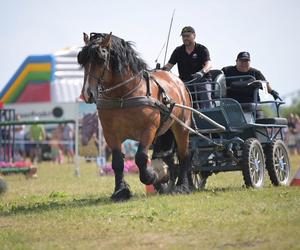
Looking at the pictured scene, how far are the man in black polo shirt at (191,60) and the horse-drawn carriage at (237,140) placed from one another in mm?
173

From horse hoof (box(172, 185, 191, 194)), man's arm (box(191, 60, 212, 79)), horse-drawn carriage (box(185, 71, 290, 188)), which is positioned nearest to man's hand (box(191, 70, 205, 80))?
man's arm (box(191, 60, 212, 79))

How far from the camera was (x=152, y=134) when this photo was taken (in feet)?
33.5

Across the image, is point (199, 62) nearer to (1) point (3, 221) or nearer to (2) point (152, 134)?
(2) point (152, 134)

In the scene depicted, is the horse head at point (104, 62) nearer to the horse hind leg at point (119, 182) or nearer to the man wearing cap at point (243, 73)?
the horse hind leg at point (119, 182)

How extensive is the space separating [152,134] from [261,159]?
91.4 inches

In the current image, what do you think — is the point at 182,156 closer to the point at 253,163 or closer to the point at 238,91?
the point at 253,163

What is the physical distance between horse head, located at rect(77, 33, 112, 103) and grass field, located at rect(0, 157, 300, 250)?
146cm

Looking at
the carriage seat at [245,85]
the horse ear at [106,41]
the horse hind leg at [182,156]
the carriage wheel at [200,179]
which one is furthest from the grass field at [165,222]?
the horse ear at [106,41]

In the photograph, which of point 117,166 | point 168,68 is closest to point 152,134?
point 117,166

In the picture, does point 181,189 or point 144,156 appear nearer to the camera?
point 144,156

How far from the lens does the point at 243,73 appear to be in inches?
495

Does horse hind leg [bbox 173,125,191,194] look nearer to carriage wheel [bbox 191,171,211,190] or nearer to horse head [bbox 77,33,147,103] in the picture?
carriage wheel [bbox 191,171,211,190]

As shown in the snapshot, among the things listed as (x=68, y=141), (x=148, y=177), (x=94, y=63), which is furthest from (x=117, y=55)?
(x=68, y=141)

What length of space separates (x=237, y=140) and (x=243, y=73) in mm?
1567
